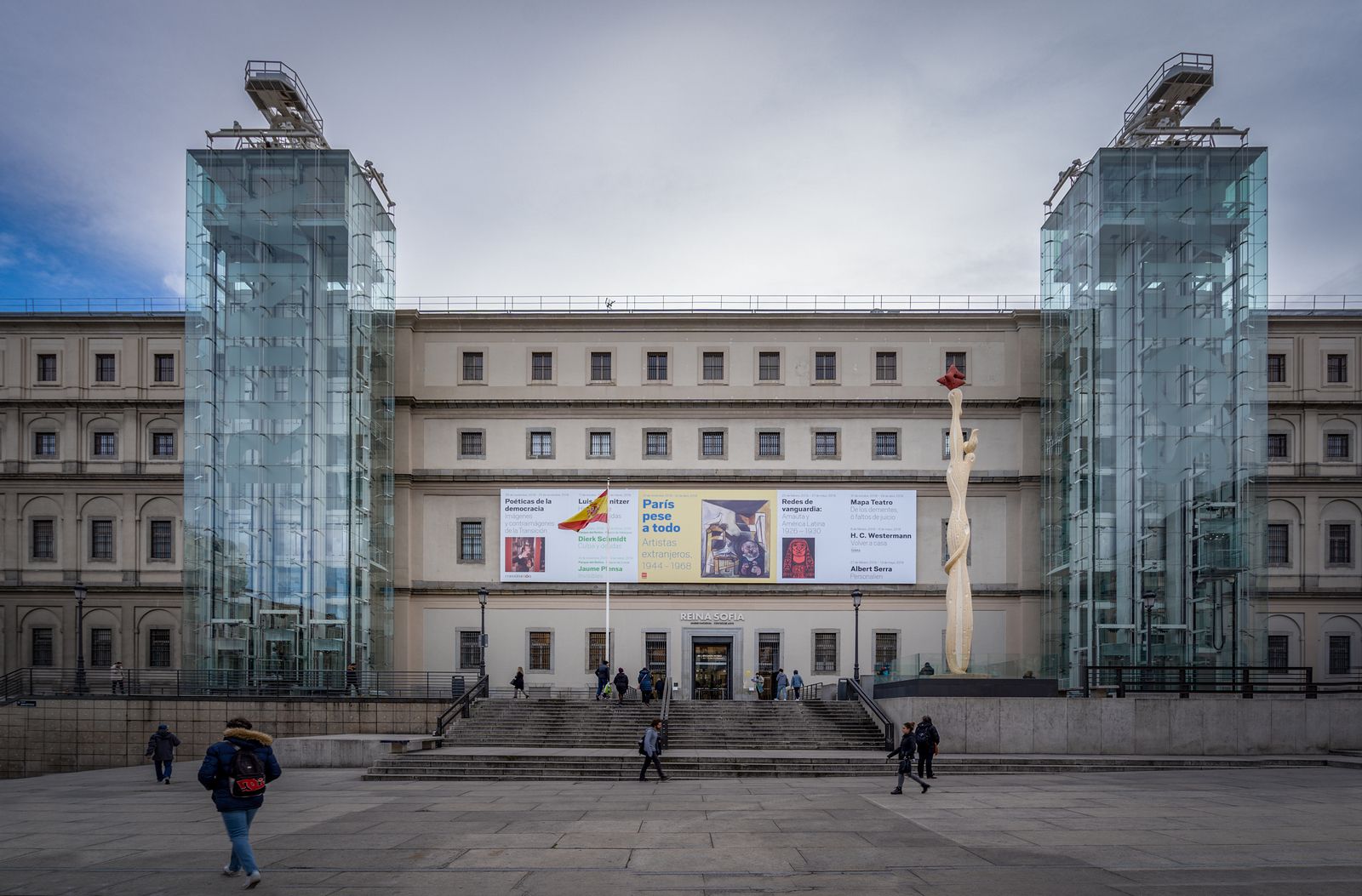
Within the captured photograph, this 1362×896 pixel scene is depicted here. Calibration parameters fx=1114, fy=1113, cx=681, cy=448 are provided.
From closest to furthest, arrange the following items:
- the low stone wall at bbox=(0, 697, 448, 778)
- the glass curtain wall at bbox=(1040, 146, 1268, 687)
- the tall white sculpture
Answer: the tall white sculpture < the low stone wall at bbox=(0, 697, 448, 778) < the glass curtain wall at bbox=(1040, 146, 1268, 687)

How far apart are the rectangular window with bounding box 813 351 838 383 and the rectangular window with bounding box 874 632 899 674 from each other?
1041 centimetres

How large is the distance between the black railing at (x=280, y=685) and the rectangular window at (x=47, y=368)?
1272 cm

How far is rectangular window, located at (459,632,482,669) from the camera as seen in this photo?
1734 inches

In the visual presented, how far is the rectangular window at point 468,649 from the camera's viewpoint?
4403cm

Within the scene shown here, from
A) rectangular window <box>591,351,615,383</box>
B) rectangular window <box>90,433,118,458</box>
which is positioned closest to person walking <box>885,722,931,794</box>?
rectangular window <box>591,351,615,383</box>

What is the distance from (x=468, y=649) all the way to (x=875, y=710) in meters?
18.2

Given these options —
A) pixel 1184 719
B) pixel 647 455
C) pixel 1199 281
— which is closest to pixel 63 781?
pixel 647 455

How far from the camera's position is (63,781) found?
2630cm

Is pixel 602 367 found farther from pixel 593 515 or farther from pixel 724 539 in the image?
pixel 724 539

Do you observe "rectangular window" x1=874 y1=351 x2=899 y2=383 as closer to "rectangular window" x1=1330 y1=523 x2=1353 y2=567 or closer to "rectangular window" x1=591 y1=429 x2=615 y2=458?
"rectangular window" x1=591 y1=429 x2=615 y2=458

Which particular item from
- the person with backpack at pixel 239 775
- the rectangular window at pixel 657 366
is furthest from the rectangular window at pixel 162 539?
the person with backpack at pixel 239 775

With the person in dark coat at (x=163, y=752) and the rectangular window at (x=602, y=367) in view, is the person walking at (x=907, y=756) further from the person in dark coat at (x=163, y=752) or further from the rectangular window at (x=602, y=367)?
the rectangular window at (x=602, y=367)

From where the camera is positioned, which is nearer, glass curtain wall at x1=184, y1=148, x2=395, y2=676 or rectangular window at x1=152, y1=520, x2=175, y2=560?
glass curtain wall at x1=184, y1=148, x2=395, y2=676

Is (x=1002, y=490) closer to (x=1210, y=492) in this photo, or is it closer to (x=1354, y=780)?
(x=1210, y=492)
